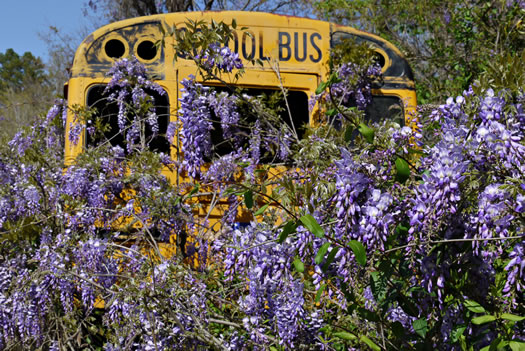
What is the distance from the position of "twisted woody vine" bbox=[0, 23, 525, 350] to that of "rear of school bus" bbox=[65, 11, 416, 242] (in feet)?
0.57

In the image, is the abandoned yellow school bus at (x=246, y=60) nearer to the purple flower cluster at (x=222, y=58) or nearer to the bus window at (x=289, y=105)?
the bus window at (x=289, y=105)

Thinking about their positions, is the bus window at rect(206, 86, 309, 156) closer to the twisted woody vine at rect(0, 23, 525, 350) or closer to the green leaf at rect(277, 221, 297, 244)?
the twisted woody vine at rect(0, 23, 525, 350)

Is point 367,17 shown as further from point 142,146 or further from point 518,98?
point 518,98

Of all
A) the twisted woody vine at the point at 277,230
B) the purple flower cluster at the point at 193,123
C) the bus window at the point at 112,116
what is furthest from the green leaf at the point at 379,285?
the bus window at the point at 112,116

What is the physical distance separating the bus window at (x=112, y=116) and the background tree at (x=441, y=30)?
14.6 ft

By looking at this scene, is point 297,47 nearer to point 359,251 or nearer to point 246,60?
point 246,60

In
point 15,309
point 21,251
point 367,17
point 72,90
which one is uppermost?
point 367,17

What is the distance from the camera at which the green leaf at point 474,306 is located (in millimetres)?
2739

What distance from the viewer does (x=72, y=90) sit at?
615cm

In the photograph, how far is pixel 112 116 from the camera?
6602mm

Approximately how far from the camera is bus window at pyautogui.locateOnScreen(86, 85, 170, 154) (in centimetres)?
620

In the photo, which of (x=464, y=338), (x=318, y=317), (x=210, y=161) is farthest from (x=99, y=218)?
(x=464, y=338)

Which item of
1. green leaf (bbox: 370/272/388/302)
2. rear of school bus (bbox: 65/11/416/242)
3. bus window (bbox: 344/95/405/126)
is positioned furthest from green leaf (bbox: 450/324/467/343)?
bus window (bbox: 344/95/405/126)

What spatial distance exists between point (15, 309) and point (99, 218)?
103 cm
